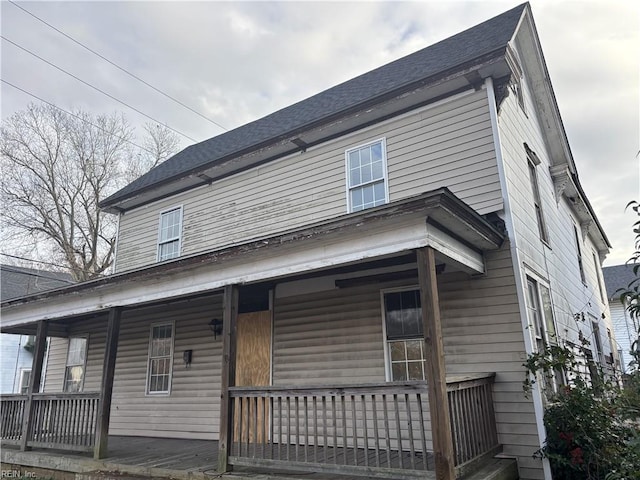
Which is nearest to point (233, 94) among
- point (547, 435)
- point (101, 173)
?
point (101, 173)

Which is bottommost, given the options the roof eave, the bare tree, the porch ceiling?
the porch ceiling

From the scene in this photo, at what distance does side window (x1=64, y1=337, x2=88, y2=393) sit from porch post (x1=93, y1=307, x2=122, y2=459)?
15.5 feet

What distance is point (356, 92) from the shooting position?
889 centimetres

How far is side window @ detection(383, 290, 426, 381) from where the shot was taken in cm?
627

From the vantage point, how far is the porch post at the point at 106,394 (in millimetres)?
6340

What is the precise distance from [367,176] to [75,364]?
903 centimetres

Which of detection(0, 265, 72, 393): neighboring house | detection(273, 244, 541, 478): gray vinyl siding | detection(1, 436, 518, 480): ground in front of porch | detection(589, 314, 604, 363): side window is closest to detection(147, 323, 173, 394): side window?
detection(1, 436, 518, 480): ground in front of porch

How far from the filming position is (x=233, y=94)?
17.0 metres

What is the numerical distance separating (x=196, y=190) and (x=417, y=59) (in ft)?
18.7

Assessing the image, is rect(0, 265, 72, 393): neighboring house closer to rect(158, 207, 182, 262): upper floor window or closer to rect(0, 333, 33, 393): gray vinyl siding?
rect(0, 333, 33, 393): gray vinyl siding

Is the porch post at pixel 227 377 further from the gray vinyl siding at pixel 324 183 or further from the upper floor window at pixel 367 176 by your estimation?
the upper floor window at pixel 367 176

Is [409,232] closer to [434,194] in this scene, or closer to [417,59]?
[434,194]

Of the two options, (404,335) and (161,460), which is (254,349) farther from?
(404,335)

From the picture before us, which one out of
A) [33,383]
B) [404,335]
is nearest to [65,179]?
[33,383]
